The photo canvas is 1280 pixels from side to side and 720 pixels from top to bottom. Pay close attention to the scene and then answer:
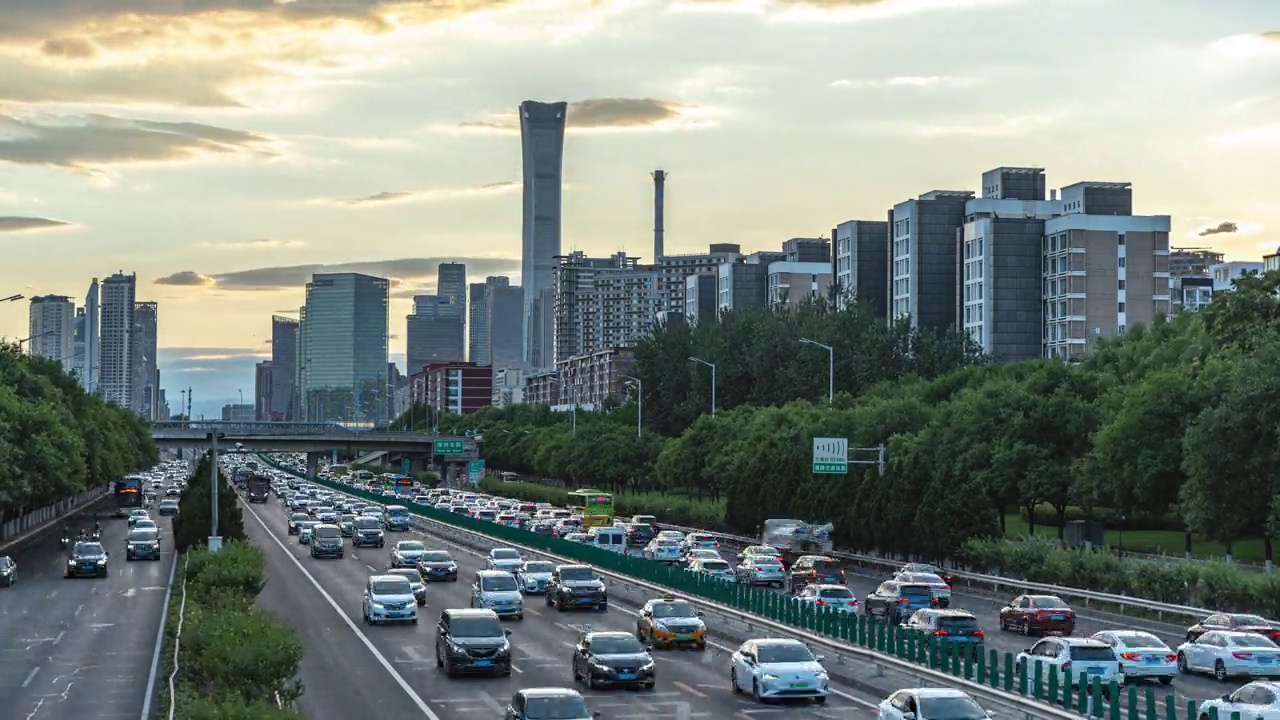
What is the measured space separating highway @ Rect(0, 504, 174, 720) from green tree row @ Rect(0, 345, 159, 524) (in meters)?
7.54

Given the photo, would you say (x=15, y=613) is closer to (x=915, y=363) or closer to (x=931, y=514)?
(x=931, y=514)

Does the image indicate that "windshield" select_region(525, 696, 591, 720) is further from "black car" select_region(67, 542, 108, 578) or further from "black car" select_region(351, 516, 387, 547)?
"black car" select_region(351, 516, 387, 547)

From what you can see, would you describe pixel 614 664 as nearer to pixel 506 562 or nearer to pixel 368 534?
pixel 506 562

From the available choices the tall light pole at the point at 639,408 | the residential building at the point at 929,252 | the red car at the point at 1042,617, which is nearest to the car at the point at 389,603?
the red car at the point at 1042,617

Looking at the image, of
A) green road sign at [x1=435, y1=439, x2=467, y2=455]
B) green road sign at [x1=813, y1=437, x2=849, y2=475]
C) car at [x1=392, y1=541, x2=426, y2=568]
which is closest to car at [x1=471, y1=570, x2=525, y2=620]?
car at [x1=392, y1=541, x2=426, y2=568]

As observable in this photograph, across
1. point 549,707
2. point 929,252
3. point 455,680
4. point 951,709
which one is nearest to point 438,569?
point 455,680

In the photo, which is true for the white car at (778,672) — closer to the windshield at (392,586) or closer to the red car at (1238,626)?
the red car at (1238,626)

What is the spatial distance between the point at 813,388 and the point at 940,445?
2385 inches

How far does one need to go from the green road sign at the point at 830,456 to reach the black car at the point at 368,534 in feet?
85.9

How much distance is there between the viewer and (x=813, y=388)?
465 ft

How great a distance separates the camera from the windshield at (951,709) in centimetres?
2562

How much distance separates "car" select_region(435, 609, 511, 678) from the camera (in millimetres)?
35969

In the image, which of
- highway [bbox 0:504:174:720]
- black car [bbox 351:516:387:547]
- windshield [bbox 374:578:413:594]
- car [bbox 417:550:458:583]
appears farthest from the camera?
black car [bbox 351:516:387:547]

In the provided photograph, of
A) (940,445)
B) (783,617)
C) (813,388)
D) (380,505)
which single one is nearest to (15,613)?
(783,617)
